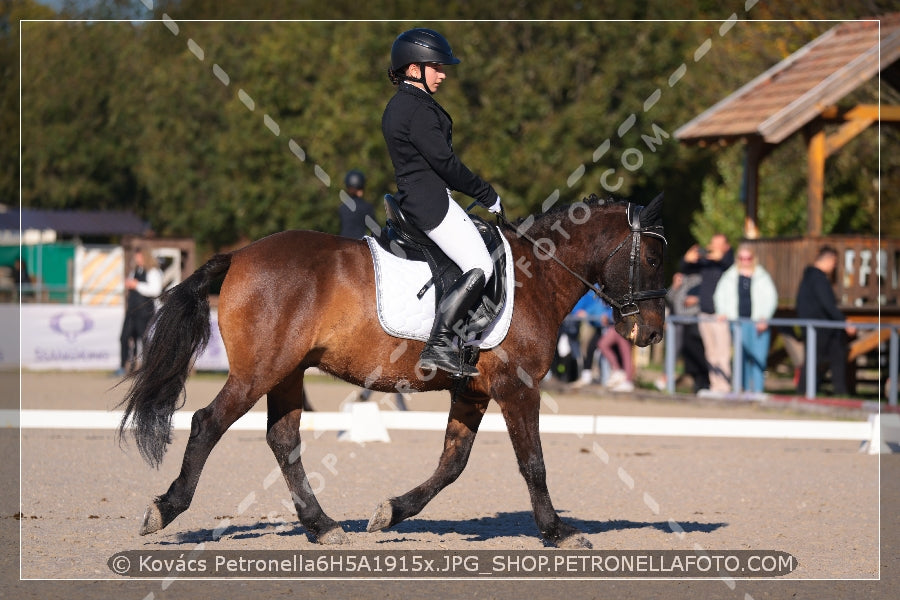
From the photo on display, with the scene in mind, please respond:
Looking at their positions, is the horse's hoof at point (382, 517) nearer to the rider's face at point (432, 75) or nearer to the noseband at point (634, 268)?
the noseband at point (634, 268)

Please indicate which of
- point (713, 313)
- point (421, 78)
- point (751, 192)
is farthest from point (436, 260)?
point (751, 192)

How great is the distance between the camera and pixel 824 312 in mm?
17625

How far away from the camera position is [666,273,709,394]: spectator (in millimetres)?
Answer: 18328

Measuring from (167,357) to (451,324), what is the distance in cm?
162

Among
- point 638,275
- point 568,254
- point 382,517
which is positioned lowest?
point 382,517

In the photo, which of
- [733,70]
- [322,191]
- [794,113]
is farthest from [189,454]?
[322,191]

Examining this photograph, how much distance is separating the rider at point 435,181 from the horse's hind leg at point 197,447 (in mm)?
1045

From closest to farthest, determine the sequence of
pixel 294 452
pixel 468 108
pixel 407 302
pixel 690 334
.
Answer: pixel 407 302 → pixel 294 452 → pixel 690 334 → pixel 468 108

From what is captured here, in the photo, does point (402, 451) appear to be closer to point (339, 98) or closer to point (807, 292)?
point (807, 292)

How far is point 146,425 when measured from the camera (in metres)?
Answer: 7.16

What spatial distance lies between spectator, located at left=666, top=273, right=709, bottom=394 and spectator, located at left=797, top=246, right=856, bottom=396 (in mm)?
1398

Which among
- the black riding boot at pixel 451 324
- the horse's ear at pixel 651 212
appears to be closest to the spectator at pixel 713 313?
the horse's ear at pixel 651 212

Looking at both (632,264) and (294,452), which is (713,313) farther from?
(294,452)

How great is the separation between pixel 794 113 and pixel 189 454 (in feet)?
50.9
